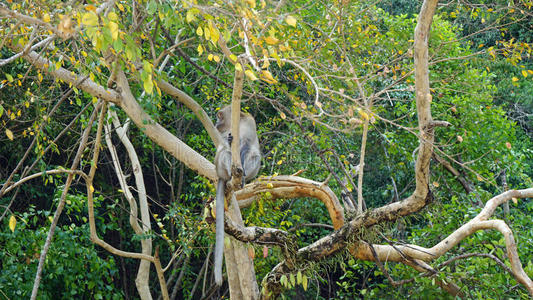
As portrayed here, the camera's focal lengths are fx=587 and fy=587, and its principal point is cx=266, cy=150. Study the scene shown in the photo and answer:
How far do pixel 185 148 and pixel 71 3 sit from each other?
1342 millimetres

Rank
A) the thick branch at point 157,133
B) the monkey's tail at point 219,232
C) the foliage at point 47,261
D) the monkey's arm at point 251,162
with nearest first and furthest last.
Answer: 1. the monkey's tail at point 219,232
2. the thick branch at point 157,133
3. the foliage at point 47,261
4. the monkey's arm at point 251,162

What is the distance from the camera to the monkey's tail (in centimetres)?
351

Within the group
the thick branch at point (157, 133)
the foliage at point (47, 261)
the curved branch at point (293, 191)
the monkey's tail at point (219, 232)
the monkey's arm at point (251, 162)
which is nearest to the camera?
the monkey's tail at point (219, 232)

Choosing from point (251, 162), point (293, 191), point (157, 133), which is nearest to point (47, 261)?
point (251, 162)

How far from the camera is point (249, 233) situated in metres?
4.04

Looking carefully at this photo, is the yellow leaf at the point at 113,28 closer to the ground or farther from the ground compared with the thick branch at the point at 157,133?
farther from the ground

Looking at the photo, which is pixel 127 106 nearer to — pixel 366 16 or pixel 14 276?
pixel 14 276

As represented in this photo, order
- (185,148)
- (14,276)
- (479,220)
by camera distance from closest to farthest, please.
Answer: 1. (479,220)
2. (185,148)
3. (14,276)

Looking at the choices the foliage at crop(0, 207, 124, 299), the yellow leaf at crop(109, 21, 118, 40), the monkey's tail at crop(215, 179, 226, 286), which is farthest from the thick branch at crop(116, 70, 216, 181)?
the foliage at crop(0, 207, 124, 299)

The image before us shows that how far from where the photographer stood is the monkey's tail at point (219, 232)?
3511 mm

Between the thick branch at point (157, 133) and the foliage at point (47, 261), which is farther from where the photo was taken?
the foliage at point (47, 261)

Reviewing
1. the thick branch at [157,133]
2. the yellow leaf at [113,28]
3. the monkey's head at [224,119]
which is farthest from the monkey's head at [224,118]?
the yellow leaf at [113,28]

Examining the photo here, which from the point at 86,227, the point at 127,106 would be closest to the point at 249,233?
the point at 127,106

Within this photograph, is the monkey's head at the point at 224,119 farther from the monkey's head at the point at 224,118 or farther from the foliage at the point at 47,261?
the foliage at the point at 47,261
